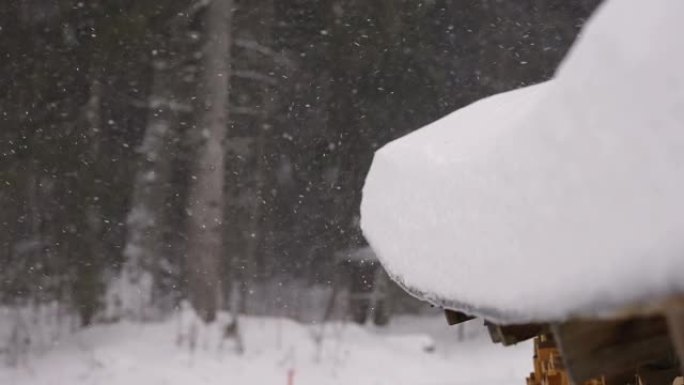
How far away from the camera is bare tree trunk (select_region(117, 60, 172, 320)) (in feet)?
50.1

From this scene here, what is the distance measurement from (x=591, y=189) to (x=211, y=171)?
43.6ft

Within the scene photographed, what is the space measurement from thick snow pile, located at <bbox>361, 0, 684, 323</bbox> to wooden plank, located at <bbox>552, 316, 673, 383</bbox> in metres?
0.20

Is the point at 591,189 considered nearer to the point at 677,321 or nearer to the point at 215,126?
the point at 677,321

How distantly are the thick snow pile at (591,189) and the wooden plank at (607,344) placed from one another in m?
0.20

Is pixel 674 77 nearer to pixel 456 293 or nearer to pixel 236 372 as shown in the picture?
pixel 456 293

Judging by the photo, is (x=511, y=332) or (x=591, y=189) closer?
(x=591, y=189)

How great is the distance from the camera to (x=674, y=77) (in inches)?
52.2

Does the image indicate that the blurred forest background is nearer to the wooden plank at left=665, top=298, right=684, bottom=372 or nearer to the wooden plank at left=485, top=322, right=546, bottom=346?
the wooden plank at left=485, top=322, right=546, bottom=346

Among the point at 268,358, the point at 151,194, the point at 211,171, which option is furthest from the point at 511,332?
the point at 151,194

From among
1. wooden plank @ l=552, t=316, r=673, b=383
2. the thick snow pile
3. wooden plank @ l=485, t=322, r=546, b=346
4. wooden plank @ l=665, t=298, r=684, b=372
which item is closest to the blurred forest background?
wooden plank @ l=485, t=322, r=546, b=346

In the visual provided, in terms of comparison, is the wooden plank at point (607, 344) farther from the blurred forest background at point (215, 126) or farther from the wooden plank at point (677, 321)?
the blurred forest background at point (215, 126)

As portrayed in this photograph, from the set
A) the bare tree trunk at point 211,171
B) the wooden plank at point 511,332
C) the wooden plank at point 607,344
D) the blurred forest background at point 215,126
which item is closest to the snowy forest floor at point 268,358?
the bare tree trunk at point 211,171

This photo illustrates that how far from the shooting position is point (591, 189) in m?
1.39

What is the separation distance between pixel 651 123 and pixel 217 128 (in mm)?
13479
